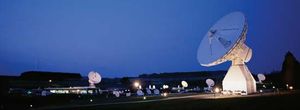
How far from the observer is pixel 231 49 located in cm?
5653

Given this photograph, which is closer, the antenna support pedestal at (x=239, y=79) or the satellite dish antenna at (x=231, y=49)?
the satellite dish antenna at (x=231, y=49)

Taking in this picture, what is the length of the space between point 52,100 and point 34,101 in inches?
320

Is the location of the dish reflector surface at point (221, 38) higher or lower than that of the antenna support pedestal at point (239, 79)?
higher

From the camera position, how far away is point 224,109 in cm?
2984

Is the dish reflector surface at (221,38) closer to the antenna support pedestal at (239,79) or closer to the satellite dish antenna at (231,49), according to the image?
the satellite dish antenna at (231,49)

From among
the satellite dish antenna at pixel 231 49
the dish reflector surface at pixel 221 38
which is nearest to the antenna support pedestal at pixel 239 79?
the satellite dish antenna at pixel 231 49

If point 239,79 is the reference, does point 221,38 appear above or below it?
above

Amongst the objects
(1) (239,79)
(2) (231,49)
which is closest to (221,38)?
(2) (231,49)

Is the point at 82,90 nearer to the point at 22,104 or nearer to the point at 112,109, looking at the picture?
the point at 22,104

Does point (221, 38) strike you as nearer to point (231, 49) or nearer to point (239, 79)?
point (231, 49)

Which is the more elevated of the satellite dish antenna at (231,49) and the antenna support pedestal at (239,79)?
the satellite dish antenna at (231,49)

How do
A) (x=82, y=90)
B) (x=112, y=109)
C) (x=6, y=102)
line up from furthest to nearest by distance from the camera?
(x=82, y=90)
(x=6, y=102)
(x=112, y=109)

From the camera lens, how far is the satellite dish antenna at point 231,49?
57.0 meters

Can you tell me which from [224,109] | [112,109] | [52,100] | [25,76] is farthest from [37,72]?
[224,109]
